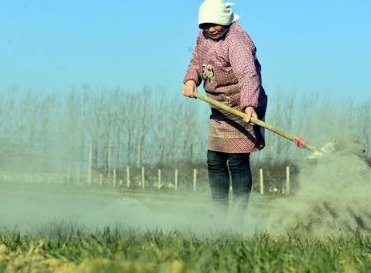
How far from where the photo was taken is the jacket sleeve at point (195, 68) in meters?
7.08

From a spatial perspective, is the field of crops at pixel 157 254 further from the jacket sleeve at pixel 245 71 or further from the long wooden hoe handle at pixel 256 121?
the jacket sleeve at pixel 245 71

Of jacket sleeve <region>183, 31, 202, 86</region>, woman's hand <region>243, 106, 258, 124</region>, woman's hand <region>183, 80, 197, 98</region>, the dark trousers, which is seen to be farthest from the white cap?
the dark trousers

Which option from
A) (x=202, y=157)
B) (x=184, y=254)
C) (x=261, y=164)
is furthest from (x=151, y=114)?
(x=184, y=254)

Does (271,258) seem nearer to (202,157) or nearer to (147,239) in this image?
(147,239)

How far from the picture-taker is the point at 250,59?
260 inches

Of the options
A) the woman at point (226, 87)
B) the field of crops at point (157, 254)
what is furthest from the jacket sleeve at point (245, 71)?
the field of crops at point (157, 254)

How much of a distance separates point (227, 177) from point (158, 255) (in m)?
3.76

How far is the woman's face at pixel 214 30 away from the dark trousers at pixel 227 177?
1103 millimetres

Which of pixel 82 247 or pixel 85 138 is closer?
pixel 82 247

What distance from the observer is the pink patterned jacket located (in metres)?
6.64

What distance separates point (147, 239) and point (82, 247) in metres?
0.58

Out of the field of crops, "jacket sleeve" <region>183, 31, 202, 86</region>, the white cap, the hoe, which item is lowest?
the field of crops

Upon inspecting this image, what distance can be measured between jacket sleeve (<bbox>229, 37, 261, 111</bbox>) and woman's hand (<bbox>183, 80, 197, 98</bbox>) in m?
0.48

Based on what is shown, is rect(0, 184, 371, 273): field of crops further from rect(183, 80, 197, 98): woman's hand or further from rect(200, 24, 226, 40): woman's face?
rect(200, 24, 226, 40): woman's face
